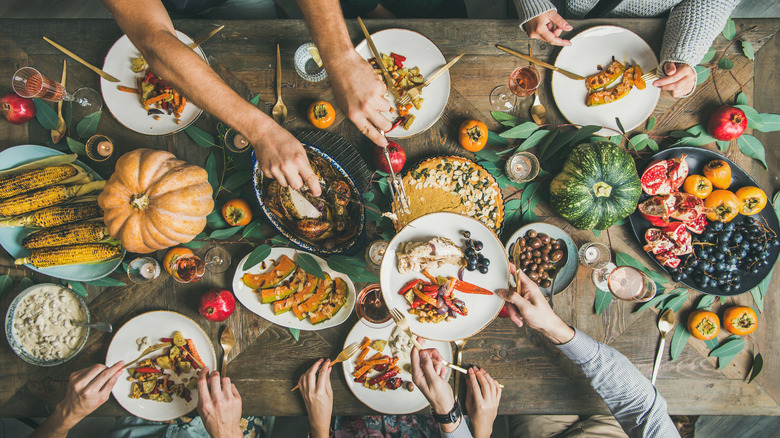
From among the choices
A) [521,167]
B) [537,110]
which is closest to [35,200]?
[521,167]

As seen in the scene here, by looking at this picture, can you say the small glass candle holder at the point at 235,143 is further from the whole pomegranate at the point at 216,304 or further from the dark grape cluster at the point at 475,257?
the dark grape cluster at the point at 475,257

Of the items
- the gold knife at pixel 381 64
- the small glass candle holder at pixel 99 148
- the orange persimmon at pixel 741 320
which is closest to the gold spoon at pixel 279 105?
the gold knife at pixel 381 64

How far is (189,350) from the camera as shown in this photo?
190 centimetres

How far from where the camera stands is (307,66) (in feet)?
6.29

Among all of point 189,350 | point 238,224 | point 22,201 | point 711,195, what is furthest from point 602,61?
point 22,201

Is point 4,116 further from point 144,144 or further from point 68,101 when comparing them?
point 144,144

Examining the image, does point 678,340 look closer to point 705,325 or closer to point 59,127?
point 705,325

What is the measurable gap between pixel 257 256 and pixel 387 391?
923 mm

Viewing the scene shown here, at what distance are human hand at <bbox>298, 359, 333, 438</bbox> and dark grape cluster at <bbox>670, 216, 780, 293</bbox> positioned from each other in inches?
69.9

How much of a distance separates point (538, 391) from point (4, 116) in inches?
117

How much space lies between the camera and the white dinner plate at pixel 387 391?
1926 millimetres

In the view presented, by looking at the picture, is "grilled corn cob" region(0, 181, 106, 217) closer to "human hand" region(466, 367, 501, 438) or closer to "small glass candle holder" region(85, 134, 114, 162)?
"small glass candle holder" region(85, 134, 114, 162)

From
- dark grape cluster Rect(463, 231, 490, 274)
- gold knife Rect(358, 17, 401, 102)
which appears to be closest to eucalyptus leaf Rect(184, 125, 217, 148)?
gold knife Rect(358, 17, 401, 102)

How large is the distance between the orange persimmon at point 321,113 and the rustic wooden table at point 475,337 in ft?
0.22
